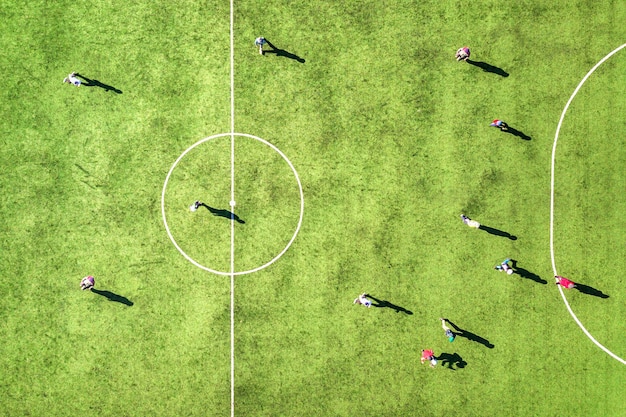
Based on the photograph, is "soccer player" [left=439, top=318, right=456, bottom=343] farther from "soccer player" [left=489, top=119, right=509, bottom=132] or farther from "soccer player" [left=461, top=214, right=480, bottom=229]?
"soccer player" [left=489, top=119, right=509, bottom=132]

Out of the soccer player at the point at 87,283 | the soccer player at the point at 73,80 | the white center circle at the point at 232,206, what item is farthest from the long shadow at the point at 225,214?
the soccer player at the point at 73,80

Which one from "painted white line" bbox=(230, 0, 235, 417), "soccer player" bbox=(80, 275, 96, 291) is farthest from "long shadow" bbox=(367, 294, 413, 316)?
"soccer player" bbox=(80, 275, 96, 291)

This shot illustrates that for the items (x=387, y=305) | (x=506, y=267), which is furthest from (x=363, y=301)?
(x=506, y=267)

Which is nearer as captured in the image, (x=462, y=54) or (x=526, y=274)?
(x=462, y=54)

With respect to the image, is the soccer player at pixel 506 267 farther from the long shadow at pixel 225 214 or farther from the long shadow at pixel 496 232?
the long shadow at pixel 225 214

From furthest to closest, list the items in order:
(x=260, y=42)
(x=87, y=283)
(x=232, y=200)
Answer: (x=232, y=200), (x=87, y=283), (x=260, y=42)

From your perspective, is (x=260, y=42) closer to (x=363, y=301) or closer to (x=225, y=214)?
(x=225, y=214)
